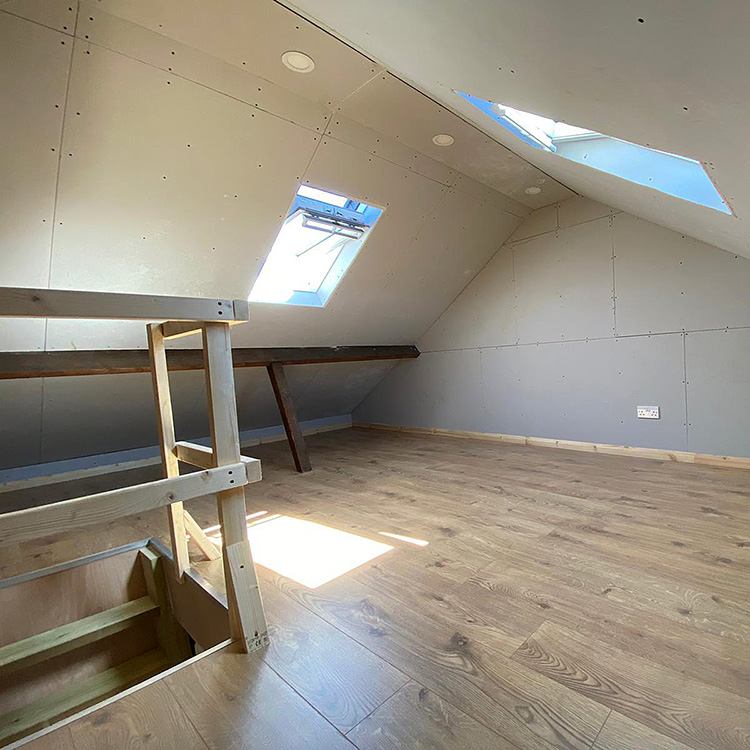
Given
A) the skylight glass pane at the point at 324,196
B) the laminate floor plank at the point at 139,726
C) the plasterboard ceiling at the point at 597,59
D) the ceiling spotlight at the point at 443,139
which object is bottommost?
the laminate floor plank at the point at 139,726

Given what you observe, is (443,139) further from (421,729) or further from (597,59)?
(421,729)

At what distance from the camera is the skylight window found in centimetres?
195

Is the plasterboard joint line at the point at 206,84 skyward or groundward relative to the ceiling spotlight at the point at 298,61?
groundward

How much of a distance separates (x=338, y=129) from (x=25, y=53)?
1354 mm

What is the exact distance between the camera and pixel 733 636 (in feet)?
4.07

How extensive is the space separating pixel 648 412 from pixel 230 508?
322 centimetres

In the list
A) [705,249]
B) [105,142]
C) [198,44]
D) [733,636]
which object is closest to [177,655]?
[733,636]

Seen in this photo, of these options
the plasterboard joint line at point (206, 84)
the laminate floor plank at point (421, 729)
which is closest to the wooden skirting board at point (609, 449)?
the laminate floor plank at point (421, 729)

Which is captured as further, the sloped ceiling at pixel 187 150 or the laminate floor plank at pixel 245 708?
the sloped ceiling at pixel 187 150

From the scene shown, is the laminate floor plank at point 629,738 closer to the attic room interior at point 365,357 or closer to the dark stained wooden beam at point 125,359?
the attic room interior at point 365,357

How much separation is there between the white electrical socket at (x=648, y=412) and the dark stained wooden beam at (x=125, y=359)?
245 centimetres

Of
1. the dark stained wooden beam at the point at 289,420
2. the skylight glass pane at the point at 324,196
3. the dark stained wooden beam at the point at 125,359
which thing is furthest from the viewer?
the dark stained wooden beam at the point at 289,420

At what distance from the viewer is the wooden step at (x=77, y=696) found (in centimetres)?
162

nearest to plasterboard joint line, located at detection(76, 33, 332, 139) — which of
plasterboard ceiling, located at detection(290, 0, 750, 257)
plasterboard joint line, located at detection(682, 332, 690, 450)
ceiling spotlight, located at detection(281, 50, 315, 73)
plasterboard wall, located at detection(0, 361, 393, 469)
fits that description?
ceiling spotlight, located at detection(281, 50, 315, 73)
